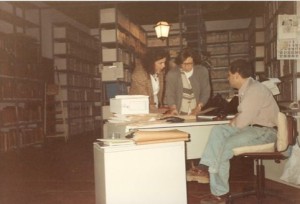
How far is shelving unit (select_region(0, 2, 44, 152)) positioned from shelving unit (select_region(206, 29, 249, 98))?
14.3 ft

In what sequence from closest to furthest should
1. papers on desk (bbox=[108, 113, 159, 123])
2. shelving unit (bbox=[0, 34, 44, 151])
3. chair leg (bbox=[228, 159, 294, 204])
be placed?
chair leg (bbox=[228, 159, 294, 204]) < papers on desk (bbox=[108, 113, 159, 123]) < shelving unit (bbox=[0, 34, 44, 151])

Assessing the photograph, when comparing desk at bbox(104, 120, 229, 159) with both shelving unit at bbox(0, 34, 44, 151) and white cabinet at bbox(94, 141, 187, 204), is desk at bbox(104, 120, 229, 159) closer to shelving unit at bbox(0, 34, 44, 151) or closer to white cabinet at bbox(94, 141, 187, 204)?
white cabinet at bbox(94, 141, 187, 204)

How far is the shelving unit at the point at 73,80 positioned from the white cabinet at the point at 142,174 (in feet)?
18.2

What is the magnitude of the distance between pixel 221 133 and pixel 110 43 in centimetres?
450

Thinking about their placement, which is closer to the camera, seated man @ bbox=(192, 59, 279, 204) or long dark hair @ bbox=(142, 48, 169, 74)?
seated man @ bbox=(192, 59, 279, 204)

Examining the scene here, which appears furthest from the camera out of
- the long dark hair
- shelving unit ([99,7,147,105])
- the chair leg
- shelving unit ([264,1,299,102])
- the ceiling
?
the ceiling

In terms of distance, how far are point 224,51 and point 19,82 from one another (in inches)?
205

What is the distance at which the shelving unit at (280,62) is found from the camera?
4014 mm

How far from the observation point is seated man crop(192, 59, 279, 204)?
2555 millimetres

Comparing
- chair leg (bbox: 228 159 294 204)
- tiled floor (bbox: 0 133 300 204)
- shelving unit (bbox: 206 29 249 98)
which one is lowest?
tiled floor (bbox: 0 133 300 204)

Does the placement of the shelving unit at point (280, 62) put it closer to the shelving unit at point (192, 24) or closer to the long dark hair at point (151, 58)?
the long dark hair at point (151, 58)

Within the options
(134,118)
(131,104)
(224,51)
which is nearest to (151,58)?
(131,104)

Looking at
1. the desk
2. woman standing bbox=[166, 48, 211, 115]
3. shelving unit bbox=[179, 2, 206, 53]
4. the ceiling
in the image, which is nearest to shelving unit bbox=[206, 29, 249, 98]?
the ceiling

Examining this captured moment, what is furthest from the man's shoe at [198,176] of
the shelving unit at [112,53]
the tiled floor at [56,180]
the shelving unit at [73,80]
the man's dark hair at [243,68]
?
the shelving unit at [73,80]
